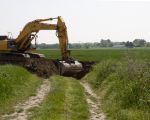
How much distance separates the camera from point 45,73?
32.0m

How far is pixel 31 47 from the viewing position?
36.5 metres

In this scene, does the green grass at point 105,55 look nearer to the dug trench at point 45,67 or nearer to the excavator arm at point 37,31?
the dug trench at point 45,67

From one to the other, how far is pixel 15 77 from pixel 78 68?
332 inches

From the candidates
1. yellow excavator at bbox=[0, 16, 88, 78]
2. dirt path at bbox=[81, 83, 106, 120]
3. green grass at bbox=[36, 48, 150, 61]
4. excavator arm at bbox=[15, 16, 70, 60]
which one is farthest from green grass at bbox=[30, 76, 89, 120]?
excavator arm at bbox=[15, 16, 70, 60]

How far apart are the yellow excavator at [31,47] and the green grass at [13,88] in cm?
566

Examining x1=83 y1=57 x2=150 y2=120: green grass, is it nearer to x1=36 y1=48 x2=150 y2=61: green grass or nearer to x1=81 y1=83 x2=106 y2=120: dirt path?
x1=81 y1=83 x2=106 y2=120: dirt path

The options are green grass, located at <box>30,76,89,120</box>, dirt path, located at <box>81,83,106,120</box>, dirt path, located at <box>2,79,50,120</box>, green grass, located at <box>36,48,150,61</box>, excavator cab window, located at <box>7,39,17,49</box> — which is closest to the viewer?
green grass, located at <box>30,76,89,120</box>

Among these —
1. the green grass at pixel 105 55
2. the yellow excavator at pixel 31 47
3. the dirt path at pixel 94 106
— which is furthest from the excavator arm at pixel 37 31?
the dirt path at pixel 94 106

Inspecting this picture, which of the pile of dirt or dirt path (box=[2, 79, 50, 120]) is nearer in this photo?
dirt path (box=[2, 79, 50, 120])

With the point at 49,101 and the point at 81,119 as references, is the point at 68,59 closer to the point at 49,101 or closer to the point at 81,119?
the point at 49,101

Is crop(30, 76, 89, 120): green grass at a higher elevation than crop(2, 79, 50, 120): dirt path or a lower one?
higher

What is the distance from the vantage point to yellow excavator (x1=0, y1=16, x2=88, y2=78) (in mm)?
31062

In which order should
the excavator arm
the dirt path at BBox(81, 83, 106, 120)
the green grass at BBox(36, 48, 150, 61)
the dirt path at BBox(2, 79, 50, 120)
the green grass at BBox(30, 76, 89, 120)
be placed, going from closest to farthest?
the green grass at BBox(30, 76, 89, 120)
the dirt path at BBox(2, 79, 50, 120)
the dirt path at BBox(81, 83, 106, 120)
the green grass at BBox(36, 48, 150, 61)
the excavator arm

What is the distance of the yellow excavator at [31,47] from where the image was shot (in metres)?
31.1
